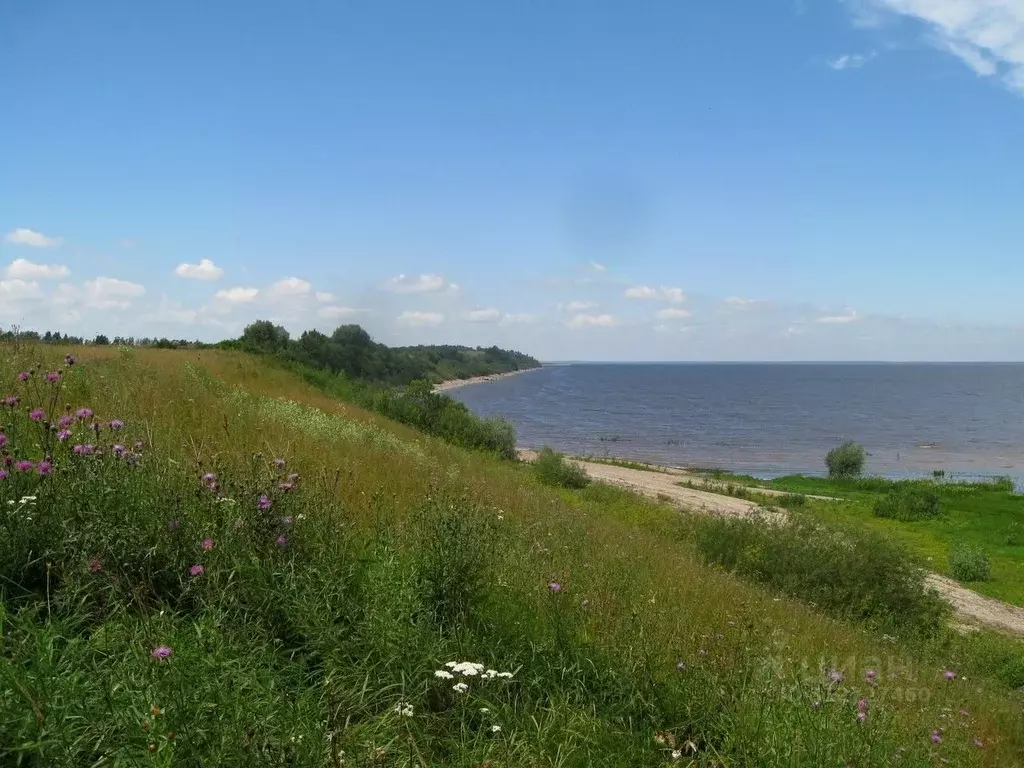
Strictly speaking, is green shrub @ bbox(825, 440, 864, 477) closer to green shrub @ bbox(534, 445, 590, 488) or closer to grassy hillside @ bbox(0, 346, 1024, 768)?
green shrub @ bbox(534, 445, 590, 488)

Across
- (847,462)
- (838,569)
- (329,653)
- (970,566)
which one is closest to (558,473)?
(838,569)

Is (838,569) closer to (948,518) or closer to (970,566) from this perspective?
(970,566)

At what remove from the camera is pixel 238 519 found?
3.54 metres

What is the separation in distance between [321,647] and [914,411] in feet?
392

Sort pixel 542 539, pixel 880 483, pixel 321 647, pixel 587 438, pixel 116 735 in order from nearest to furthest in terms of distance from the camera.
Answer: pixel 116 735 < pixel 321 647 < pixel 542 539 < pixel 880 483 < pixel 587 438

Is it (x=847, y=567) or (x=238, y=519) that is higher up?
(x=238, y=519)

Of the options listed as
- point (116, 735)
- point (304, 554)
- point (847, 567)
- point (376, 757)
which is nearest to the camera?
point (116, 735)

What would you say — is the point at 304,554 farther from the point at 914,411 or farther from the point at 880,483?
the point at 914,411

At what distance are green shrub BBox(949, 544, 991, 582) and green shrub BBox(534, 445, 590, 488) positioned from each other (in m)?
13.4

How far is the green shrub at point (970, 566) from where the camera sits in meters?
22.5

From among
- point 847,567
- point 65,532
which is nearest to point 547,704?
point 65,532

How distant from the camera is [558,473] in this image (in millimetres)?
26250

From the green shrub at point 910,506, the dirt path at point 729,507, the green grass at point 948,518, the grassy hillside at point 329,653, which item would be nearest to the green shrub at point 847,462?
the green grass at point 948,518

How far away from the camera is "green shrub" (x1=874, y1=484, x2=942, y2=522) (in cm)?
3368
